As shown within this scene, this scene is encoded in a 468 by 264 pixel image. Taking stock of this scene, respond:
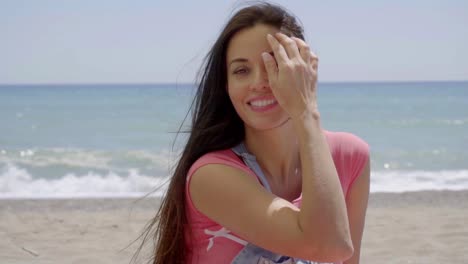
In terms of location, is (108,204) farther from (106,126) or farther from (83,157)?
(106,126)

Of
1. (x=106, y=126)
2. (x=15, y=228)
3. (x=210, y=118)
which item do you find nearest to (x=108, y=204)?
(x=15, y=228)

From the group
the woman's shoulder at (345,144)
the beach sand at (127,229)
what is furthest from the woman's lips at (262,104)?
the beach sand at (127,229)

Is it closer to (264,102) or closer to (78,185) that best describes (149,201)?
(78,185)

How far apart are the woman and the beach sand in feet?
12.0

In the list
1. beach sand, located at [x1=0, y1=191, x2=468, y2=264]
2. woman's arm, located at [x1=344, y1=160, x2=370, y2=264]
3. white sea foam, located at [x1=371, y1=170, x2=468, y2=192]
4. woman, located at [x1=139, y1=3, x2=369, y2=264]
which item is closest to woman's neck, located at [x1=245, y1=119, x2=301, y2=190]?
woman, located at [x1=139, y1=3, x2=369, y2=264]

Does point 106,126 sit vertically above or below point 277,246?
below

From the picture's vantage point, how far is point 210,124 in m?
2.08

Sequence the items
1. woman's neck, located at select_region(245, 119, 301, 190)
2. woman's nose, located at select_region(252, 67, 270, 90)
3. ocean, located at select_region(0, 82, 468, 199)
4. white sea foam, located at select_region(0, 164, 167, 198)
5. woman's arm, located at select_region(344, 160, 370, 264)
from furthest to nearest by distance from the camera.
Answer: ocean, located at select_region(0, 82, 468, 199) → white sea foam, located at select_region(0, 164, 167, 198) → woman's arm, located at select_region(344, 160, 370, 264) → woman's neck, located at select_region(245, 119, 301, 190) → woman's nose, located at select_region(252, 67, 270, 90)

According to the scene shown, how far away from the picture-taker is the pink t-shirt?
1915mm

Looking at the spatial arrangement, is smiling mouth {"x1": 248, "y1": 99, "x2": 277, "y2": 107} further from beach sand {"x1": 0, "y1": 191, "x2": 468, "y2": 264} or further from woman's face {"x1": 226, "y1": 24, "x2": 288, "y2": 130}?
beach sand {"x1": 0, "y1": 191, "x2": 468, "y2": 264}

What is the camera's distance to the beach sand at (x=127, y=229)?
6.04 metres

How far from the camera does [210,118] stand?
2.09 meters

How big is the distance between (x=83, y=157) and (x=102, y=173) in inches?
129

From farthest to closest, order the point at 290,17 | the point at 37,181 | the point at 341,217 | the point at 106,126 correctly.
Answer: the point at 106,126, the point at 37,181, the point at 290,17, the point at 341,217
